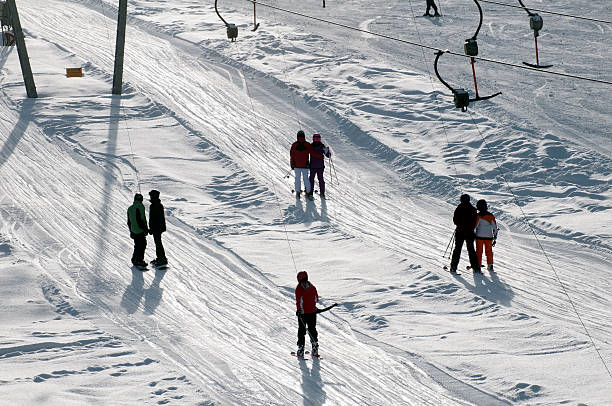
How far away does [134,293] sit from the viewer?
44.8 feet

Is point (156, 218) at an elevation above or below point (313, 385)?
above

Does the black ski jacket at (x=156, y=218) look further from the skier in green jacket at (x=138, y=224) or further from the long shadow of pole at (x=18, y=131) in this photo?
the long shadow of pole at (x=18, y=131)

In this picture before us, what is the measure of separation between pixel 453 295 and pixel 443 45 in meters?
16.8

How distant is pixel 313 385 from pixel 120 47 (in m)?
14.9

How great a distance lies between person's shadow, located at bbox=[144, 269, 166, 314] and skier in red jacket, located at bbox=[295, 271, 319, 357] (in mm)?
2554

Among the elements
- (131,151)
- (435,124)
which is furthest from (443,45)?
(131,151)

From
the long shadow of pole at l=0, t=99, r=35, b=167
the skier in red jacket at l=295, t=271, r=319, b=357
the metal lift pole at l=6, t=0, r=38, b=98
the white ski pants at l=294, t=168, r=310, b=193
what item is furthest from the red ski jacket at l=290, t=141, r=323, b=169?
the metal lift pole at l=6, t=0, r=38, b=98

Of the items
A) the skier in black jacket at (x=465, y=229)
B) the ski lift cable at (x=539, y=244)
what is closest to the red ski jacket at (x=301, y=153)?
the skier in black jacket at (x=465, y=229)

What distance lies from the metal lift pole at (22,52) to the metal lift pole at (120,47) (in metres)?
2.19

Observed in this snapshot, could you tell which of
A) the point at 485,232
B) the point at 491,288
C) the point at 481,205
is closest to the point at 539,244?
the point at 485,232

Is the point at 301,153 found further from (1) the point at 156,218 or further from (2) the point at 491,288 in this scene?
(2) the point at 491,288

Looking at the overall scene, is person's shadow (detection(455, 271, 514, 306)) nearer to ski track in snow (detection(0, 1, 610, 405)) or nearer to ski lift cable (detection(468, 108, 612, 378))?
ski track in snow (detection(0, 1, 610, 405))

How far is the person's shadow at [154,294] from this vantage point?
13.2 meters

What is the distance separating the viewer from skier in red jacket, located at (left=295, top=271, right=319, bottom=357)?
11.6m
